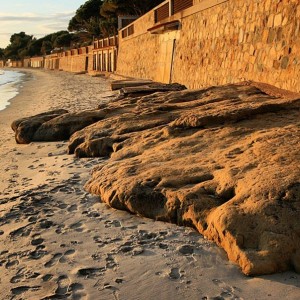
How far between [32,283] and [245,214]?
1657 millimetres

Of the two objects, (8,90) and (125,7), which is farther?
(125,7)

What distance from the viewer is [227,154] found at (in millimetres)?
4312

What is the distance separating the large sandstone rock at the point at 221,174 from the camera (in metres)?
2.93

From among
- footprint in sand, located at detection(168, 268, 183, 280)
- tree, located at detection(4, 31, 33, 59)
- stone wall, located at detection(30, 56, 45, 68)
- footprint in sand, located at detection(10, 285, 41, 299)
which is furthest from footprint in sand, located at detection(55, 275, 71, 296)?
tree, located at detection(4, 31, 33, 59)

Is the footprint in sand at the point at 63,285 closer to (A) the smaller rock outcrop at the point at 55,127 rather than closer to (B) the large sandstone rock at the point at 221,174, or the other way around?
(B) the large sandstone rock at the point at 221,174

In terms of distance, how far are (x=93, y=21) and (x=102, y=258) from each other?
197 ft

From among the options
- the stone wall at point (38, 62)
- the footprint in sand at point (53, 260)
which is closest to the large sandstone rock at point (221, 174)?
the footprint in sand at point (53, 260)

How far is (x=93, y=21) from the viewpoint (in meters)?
59.2

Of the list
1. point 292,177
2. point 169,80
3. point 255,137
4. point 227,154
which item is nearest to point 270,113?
point 255,137

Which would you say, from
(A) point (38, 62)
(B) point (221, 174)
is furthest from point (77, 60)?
(B) point (221, 174)

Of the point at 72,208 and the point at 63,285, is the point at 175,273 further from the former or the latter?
the point at 72,208

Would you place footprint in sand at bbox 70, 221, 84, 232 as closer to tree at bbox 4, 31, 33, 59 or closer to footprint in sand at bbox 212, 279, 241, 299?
footprint in sand at bbox 212, 279, 241, 299

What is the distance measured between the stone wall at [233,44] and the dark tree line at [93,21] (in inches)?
944

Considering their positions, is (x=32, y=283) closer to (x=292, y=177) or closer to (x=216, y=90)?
(x=292, y=177)
